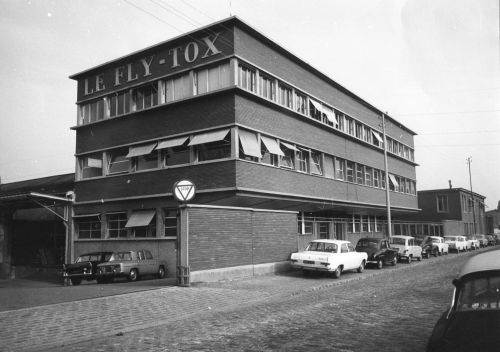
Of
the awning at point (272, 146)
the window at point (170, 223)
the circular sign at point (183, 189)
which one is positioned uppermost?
the awning at point (272, 146)

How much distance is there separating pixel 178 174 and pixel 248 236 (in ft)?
20.5

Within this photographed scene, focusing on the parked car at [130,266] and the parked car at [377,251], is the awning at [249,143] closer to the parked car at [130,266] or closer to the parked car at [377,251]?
the parked car at [130,266]

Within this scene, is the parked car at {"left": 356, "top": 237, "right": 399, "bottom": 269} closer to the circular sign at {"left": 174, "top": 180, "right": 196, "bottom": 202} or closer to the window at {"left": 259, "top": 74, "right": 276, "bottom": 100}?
the window at {"left": 259, "top": 74, "right": 276, "bottom": 100}

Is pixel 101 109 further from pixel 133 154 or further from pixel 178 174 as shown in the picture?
pixel 178 174

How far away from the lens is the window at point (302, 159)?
27.1m

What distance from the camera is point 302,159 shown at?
2769 cm

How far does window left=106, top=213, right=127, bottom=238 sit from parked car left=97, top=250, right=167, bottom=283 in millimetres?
4538

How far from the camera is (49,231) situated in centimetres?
3572

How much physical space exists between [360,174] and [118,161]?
18.8m

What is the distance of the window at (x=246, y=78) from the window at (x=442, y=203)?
54043mm

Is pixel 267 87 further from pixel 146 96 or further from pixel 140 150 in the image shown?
pixel 140 150

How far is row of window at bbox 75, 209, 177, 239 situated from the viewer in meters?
24.3

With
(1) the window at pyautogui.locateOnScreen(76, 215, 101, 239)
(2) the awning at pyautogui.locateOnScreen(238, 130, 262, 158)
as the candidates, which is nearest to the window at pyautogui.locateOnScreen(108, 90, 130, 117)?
(1) the window at pyautogui.locateOnScreen(76, 215, 101, 239)

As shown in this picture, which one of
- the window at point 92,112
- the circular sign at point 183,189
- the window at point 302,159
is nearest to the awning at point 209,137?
the circular sign at point 183,189
